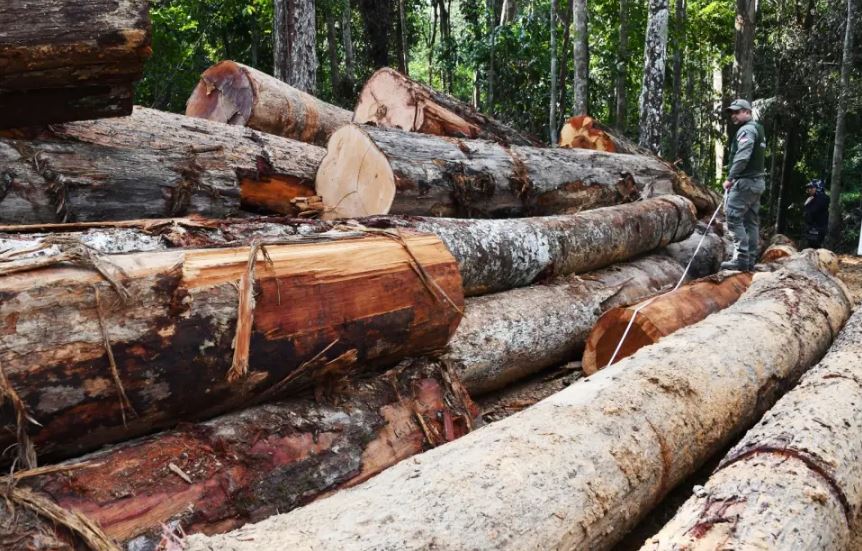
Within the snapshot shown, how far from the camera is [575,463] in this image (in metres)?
2.37

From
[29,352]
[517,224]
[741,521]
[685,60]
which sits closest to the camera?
[29,352]

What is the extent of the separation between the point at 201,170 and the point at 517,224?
215 cm

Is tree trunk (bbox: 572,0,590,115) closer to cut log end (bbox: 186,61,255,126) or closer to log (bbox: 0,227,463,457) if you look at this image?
cut log end (bbox: 186,61,255,126)

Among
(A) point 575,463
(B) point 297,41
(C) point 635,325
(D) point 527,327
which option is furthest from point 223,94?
(A) point 575,463

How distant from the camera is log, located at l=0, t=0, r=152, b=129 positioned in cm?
329

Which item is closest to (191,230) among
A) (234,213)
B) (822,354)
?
(234,213)

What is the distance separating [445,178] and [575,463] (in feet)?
10.0

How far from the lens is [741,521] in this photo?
210 cm

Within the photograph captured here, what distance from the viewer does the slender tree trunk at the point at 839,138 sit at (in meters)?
13.5

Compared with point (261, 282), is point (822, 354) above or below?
below

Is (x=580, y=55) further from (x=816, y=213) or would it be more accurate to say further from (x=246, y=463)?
(x=246, y=463)

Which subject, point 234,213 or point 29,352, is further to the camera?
point 234,213

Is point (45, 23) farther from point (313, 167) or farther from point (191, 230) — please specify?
point (313, 167)

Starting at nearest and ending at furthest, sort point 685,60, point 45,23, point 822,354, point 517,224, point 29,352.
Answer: point 29,352 < point 45,23 < point 822,354 < point 517,224 < point 685,60
